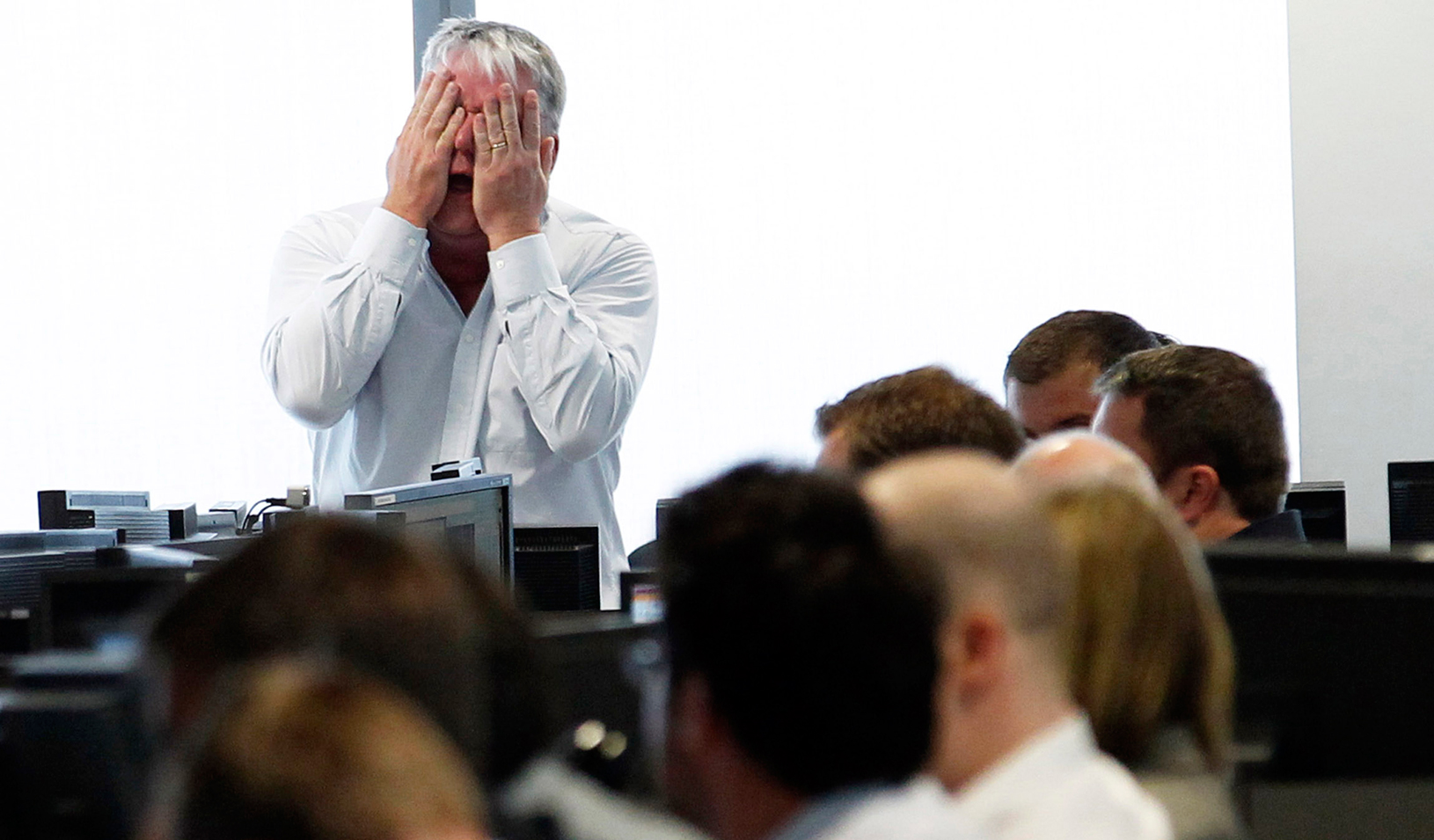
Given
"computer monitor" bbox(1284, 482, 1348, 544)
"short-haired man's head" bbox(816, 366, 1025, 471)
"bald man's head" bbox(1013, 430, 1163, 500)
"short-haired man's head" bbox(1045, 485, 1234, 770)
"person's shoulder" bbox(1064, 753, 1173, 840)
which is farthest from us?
"computer monitor" bbox(1284, 482, 1348, 544)

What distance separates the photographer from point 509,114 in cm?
311

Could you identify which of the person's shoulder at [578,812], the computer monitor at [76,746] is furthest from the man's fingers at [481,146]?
the person's shoulder at [578,812]

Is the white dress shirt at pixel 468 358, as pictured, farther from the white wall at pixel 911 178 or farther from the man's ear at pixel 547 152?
the white wall at pixel 911 178

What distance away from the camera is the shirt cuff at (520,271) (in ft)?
9.82

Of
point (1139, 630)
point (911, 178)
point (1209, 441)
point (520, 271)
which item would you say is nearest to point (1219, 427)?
point (1209, 441)

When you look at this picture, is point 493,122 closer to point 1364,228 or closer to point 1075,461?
point 1075,461

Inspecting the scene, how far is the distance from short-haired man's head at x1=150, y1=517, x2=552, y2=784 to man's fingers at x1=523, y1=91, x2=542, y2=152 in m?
2.34

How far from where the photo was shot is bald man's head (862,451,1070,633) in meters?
1.09

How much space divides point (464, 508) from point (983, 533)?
1541mm

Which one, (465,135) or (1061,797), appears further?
(465,135)

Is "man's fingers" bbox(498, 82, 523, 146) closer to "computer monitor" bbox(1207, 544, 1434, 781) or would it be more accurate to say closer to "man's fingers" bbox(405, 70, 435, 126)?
"man's fingers" bbox(405, 70, 435, 126)

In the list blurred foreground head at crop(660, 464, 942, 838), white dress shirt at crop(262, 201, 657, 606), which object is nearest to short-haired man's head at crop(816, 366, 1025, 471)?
blurred foreground head at crop(660, 464, 942, 838)

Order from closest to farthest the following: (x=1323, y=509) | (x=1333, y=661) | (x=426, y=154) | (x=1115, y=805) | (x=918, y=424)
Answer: (x=1115, y=805)
(x=1333, y=661)
(x=918, y=424)
(x=1323, y=509)
(x=426, y=154)

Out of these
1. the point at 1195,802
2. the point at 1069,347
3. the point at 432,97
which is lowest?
the point at 1195,802
